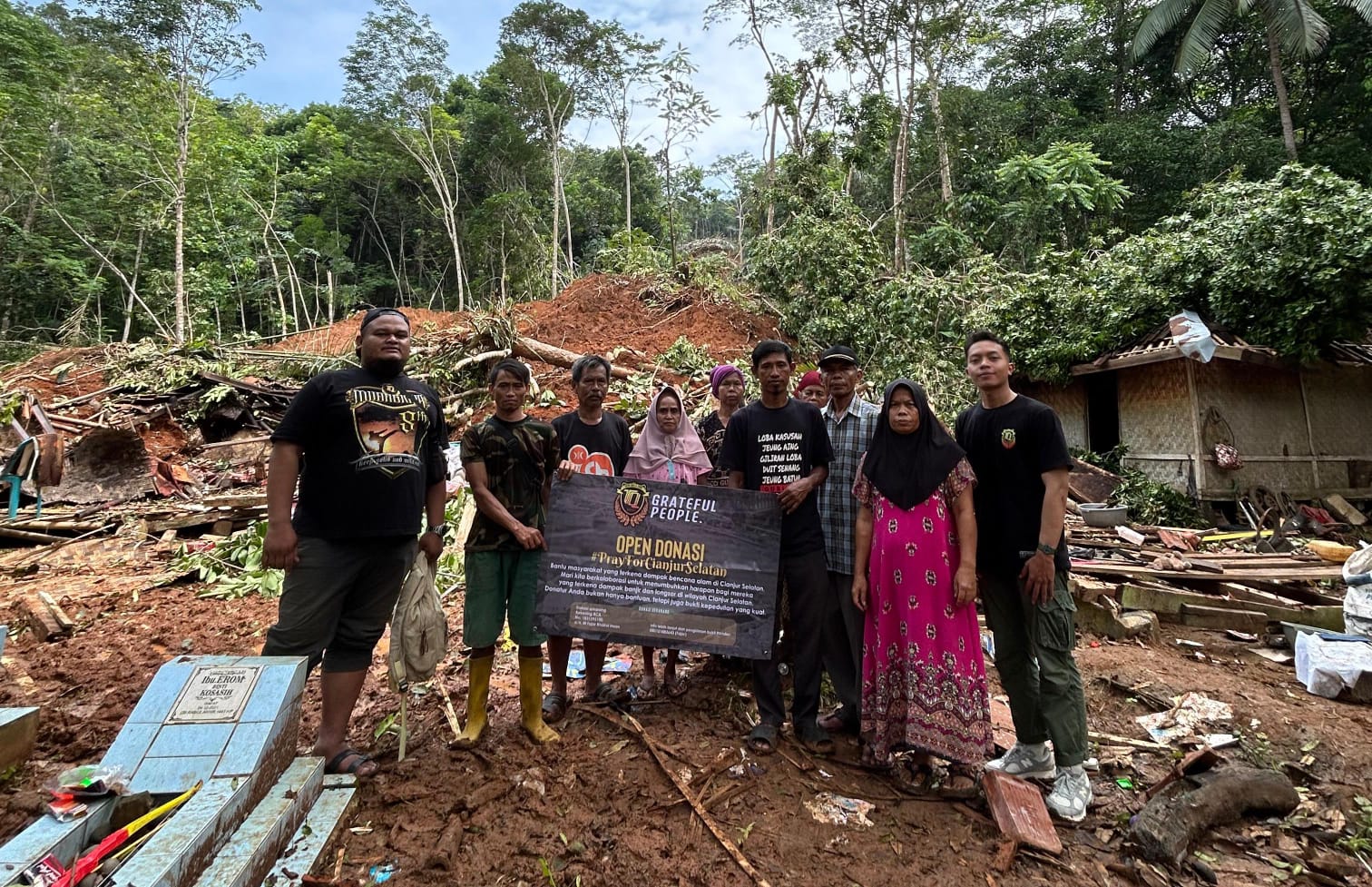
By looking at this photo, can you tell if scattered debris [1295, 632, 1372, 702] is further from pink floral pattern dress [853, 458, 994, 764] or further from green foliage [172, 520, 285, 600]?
green foliage [172, 520, 285, 600]

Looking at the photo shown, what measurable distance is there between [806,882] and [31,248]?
2525 centimetres

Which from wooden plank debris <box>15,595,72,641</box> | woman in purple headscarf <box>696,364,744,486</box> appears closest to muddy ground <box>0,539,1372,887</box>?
wooden plank debris <box>15,595,72,641</box>

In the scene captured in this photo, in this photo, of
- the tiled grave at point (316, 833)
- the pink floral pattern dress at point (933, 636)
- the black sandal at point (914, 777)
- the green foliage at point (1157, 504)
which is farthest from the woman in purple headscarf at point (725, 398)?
the green foliage at point (1157, 504)

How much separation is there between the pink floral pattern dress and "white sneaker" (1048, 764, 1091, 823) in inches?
12.9

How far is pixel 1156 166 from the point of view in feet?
56.8

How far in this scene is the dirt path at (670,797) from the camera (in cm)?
229

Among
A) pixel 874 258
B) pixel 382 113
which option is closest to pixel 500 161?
pixel 382 113

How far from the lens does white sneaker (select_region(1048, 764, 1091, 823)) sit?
103 inches

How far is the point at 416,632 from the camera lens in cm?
278

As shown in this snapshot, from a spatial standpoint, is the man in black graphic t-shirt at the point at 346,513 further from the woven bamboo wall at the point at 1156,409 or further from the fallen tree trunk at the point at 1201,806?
the woven bamboo wall at the point at 1156,409

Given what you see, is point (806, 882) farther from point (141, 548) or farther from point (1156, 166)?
point (1156, 166)

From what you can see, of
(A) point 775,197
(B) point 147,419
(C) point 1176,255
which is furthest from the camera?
(A) point 775,197

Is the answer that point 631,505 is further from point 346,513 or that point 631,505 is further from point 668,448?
point 346,513

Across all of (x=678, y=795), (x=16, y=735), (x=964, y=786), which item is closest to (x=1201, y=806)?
(x=964, y=786)
